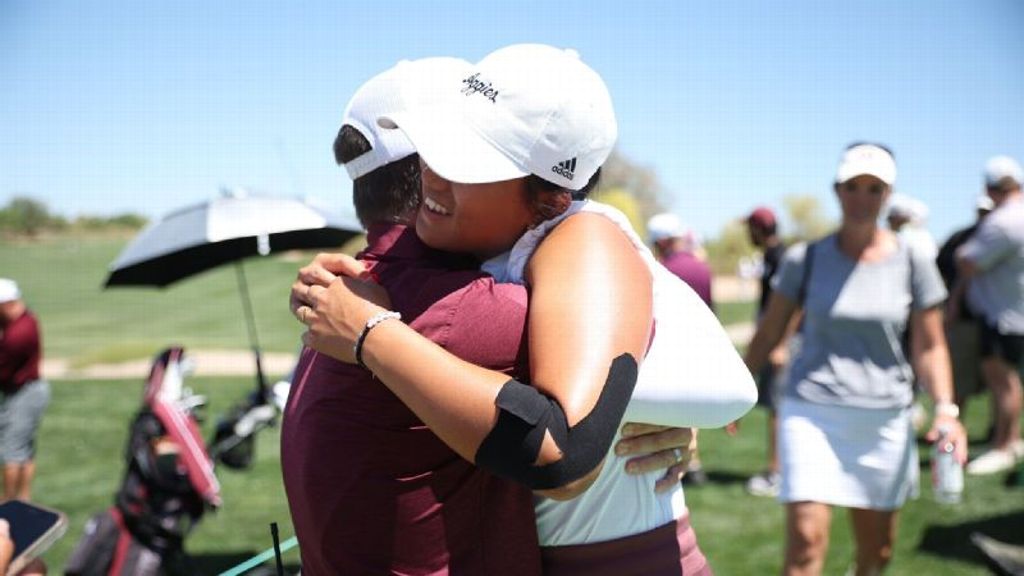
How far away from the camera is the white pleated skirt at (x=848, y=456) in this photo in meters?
4.15

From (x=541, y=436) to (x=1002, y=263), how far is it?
7387mm

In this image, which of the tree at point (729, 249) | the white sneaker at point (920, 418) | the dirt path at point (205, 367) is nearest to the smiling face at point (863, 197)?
the white sneaker at point (920, 418)

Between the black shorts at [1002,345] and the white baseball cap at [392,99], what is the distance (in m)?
7.05

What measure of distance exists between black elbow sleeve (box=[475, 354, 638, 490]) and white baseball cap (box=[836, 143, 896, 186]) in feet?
10.2

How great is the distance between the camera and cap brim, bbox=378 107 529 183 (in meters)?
1.57

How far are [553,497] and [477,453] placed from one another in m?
0.17

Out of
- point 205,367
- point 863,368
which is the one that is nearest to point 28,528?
point 863,368

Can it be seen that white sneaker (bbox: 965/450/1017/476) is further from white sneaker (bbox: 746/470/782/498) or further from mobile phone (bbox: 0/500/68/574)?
mobile phone (bbox: 0/500/68/574)

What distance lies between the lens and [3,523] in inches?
120

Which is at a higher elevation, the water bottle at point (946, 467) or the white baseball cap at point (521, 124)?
the white baseball cap at point (521, 124)

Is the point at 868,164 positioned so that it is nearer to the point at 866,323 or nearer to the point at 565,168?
the point at 866,323

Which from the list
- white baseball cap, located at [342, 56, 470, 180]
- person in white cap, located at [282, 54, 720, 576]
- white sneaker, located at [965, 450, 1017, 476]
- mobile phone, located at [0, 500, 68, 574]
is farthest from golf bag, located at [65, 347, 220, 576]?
white sneaker, located at [965, 450, 1017, 476]

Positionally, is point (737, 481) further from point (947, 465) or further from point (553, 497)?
point (553, 497)

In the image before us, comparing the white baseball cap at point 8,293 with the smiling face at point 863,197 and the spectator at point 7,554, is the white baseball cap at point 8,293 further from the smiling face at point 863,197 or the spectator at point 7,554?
the smiling face at point 863,197
